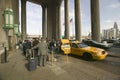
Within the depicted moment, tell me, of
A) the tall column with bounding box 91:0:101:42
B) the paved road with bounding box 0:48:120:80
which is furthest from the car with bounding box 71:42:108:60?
the tall column with bounding box 91:0:101:42

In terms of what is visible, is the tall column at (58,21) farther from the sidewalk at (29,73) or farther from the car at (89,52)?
the sidewalk at (29,73)

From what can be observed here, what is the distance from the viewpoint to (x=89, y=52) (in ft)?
45.7

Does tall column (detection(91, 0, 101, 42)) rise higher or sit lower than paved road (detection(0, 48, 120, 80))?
higher

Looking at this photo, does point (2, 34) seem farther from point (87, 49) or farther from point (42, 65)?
point (87, 49)

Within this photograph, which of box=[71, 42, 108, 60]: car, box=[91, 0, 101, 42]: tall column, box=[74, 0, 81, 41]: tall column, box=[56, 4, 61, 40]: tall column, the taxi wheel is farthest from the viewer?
box=[56, 4, 61, 40]: tall column

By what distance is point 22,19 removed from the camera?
73.6 metres

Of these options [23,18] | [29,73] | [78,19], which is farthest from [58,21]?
[29,73]

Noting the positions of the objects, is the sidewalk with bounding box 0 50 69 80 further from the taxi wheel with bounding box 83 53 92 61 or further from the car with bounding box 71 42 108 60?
the taxi wheel with bounding box 83 53 92 61

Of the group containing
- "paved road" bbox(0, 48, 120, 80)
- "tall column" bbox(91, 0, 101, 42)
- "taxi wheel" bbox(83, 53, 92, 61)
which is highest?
"tall column" bbox(91, 0, 101, 42)

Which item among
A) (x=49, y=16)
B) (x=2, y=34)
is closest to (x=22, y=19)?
(x=49, y=16)

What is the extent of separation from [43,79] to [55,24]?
61.5m

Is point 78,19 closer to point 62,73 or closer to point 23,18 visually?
point 62,73

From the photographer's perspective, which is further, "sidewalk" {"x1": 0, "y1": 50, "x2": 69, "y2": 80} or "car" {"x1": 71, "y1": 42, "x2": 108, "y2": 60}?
"car" {"x1": 71, "y1": 42, "x2": 108, "y2": 60}

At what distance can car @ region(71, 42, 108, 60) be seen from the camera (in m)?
13.4
